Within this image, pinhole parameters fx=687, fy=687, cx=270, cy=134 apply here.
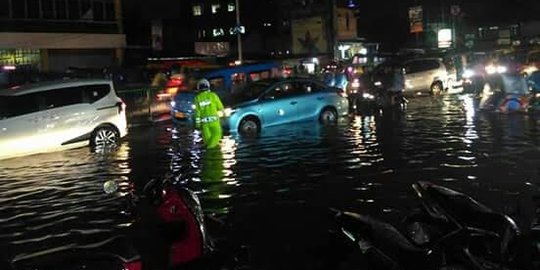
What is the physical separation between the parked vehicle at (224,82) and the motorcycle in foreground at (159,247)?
1253 cm

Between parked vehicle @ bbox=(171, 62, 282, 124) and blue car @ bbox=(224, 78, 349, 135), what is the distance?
2.94 ft

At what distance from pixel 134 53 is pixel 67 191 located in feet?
131

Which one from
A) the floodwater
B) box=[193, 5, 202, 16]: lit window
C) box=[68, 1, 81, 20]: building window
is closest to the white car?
the floodwater

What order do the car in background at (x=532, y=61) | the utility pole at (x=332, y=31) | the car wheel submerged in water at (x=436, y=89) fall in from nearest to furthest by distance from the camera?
1. the car wheel submerged in water at (x=436, y=89)
2. the car in background at (x=532, y=61)
3. the utility pole at (x=332, y=31)

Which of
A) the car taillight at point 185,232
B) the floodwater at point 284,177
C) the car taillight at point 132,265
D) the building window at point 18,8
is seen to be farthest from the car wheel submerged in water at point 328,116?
the building window at point 18,8

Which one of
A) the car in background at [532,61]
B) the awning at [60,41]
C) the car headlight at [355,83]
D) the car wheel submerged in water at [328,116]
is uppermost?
the awning at [60,41]

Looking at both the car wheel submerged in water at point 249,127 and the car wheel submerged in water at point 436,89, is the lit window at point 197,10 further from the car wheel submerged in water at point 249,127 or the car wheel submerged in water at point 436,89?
the car wheel submerged in water at point 249,127

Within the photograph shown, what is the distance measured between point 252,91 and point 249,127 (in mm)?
1309

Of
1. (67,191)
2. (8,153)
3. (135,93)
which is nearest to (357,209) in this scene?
(67,191)

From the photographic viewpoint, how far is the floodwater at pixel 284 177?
7.81 metres

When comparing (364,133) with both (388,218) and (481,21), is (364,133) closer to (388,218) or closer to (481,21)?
(388,218)

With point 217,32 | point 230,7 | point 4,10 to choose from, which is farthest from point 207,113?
point 230,7

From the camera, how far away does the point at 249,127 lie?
711 inches

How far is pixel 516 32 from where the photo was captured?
228 feet
